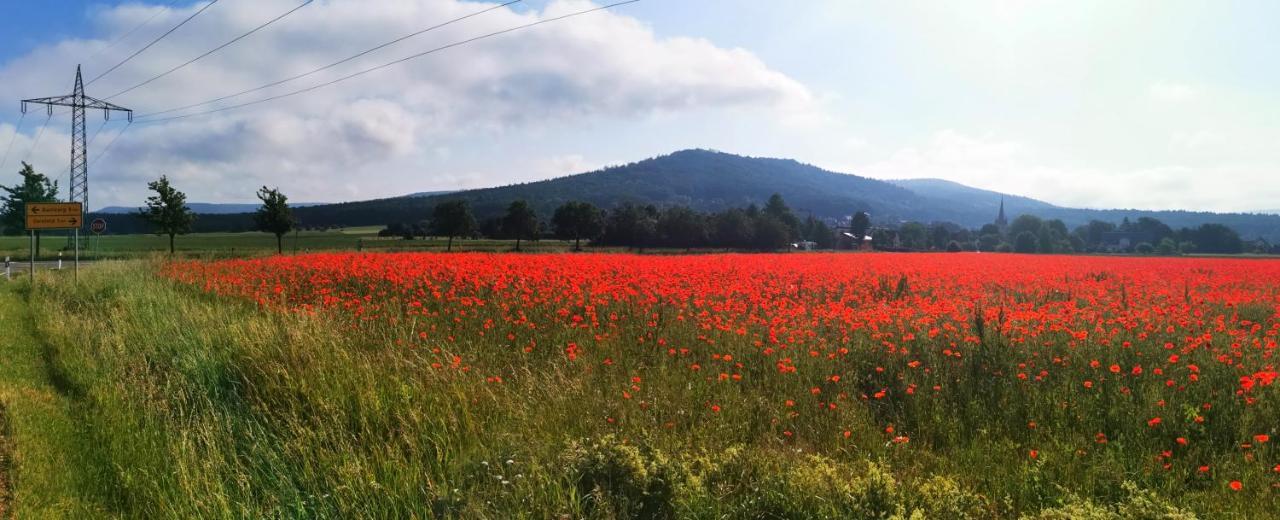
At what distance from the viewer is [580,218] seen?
6881 cm

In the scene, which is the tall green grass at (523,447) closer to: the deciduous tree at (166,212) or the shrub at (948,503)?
the shrub at (948,503)

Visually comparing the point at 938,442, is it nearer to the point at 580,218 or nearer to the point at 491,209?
the point at 580,218

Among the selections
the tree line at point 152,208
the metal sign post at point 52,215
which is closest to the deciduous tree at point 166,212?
the tree line at point 152,208

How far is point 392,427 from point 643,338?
339cm

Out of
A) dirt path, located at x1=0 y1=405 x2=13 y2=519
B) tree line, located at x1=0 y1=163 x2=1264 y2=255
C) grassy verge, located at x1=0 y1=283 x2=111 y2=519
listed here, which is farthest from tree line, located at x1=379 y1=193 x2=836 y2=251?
dirt path, located at x1=0 y1=405 x2=13 y2=519

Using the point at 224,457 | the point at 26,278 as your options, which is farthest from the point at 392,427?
the point at 26,278

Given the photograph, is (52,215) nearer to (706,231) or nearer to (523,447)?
(523,447)

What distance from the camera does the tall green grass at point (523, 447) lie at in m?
3.37

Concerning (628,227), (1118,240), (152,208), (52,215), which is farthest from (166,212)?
(1118,240)

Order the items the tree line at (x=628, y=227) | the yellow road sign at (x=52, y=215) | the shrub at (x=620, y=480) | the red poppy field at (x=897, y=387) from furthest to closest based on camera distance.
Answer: the tree line at (x=628, y=227) < the yellow road sign at (x=52, y=215) < the red poppy field at (x=897, y=387) < the shrub at (x=620, y=480)

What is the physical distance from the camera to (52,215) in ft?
66.7

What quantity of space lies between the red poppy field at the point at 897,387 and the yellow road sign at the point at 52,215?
51.7 feet

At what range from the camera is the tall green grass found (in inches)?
133

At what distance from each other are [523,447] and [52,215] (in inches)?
976
